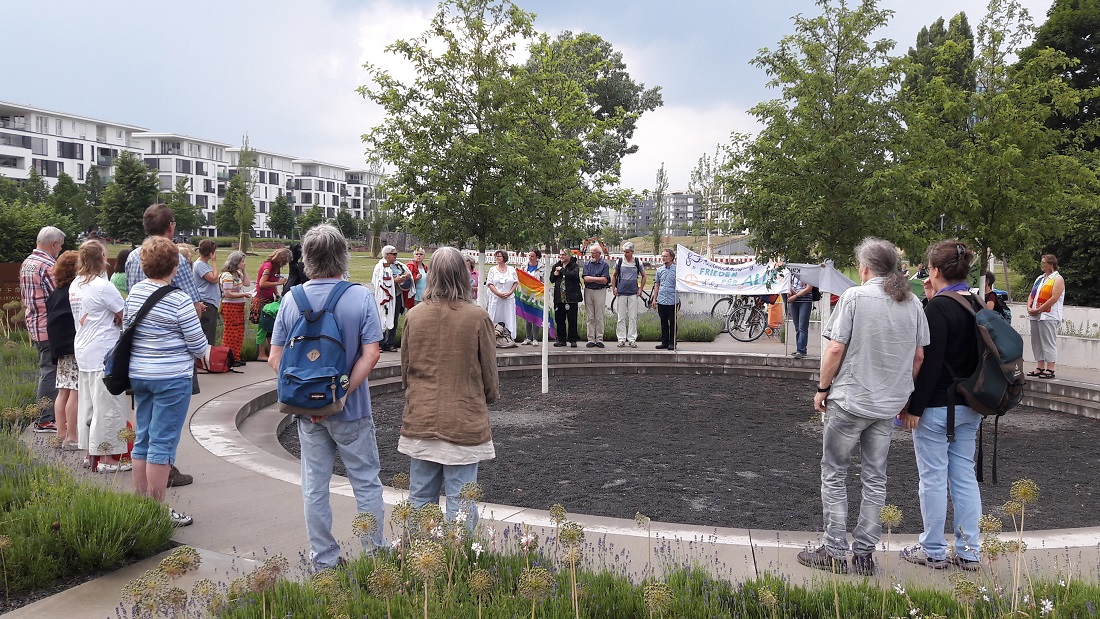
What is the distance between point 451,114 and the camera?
15578 mm

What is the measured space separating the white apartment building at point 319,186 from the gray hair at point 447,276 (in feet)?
489

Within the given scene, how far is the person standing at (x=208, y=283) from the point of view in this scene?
11141 millimetres

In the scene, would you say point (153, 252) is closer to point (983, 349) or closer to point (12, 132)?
point (983, 349)

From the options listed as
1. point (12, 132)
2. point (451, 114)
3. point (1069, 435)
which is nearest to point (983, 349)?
point (1069, 435)

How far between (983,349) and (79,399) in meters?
6.71

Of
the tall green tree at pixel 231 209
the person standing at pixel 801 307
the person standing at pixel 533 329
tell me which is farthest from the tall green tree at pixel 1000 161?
the tall green tree at pixel 231 209

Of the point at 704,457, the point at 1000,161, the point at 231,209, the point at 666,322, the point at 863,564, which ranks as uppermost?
the point at 231,209

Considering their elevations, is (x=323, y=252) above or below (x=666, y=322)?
above

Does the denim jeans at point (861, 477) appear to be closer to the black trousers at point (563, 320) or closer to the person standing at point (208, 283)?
the person standing at point (208, 283)

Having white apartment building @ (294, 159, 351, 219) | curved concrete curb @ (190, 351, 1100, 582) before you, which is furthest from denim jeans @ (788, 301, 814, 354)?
white apartment building @ (294, 159, 351, 219)

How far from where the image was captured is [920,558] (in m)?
5.05

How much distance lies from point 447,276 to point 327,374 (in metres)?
0.82

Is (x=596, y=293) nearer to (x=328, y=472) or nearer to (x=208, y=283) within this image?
(x=208, y=283)

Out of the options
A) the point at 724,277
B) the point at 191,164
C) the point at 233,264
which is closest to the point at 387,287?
the point at 233,264
